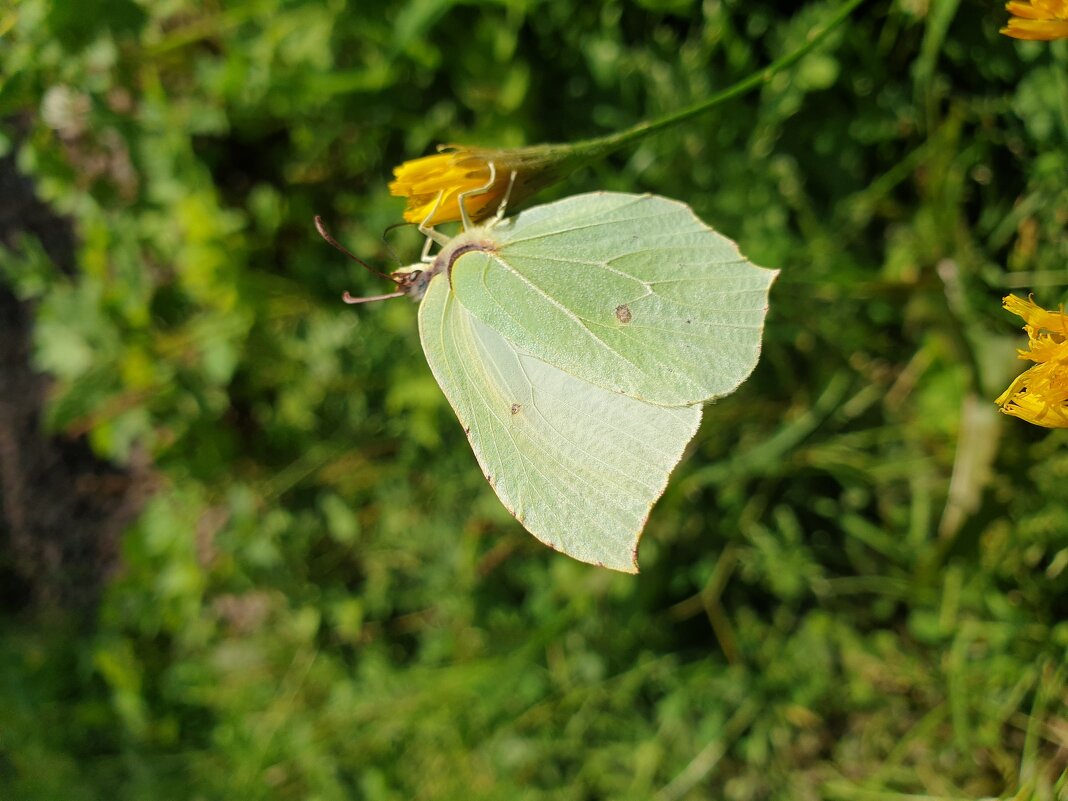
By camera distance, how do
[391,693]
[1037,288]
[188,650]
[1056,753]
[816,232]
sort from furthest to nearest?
[188,650] → [391,693] → [816,232] → [1056,753] → [1037,288]

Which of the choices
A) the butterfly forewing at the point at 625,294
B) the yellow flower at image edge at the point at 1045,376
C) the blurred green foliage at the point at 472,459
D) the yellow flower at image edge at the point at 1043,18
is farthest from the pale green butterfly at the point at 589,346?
the blurred green foliage at the point at 472,459

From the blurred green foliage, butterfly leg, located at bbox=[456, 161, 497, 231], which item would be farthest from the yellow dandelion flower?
the blurred green foliage

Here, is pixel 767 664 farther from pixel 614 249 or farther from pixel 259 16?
pixel 259 16

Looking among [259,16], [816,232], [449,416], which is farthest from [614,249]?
[259,16]

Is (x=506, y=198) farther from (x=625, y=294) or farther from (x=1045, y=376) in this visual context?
(x=1045, y=376)

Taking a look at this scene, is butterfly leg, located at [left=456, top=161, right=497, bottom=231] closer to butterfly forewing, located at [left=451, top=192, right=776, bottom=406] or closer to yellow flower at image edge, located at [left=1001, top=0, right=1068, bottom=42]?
butterfly forewing, located at [left=451, top=192, right=776, bottom=406]

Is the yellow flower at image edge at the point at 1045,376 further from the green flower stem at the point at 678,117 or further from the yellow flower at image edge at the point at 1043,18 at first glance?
the green flower stem at the point at 678,117

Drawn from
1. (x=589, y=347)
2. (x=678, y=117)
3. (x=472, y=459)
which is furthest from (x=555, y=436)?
(x=472, y=459)
